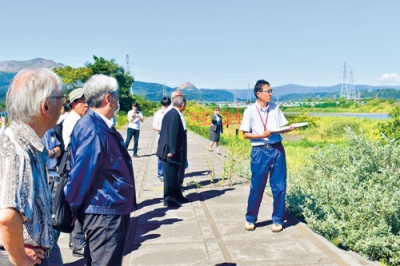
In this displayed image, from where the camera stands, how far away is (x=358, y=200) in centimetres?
434

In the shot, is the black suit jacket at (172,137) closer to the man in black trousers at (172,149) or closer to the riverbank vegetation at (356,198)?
the man in black trousers at (172,149)

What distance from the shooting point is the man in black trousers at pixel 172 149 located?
5723mm

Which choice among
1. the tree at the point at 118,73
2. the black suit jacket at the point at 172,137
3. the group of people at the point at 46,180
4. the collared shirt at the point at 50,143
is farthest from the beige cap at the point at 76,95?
the tree at the point at 118,73

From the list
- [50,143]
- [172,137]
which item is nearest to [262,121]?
[172,137]

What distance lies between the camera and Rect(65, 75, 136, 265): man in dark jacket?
8.09 ft

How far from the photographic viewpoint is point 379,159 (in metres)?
5.04

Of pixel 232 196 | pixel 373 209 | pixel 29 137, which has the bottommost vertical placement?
pixel 232 196

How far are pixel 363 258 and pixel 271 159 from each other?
145cm

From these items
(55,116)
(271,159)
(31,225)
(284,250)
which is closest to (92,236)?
(31,225)

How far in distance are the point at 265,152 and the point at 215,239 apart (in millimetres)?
1202

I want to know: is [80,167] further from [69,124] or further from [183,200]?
[183,200]

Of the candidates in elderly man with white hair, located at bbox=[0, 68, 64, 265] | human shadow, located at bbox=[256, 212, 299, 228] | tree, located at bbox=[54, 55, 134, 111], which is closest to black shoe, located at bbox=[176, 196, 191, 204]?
human shadow, located at bbox=[256, 212, 299, 228]

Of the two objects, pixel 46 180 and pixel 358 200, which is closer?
pixel 46 180

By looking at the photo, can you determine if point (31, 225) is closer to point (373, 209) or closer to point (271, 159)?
point (271, 159)
